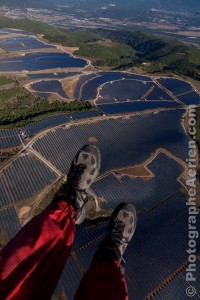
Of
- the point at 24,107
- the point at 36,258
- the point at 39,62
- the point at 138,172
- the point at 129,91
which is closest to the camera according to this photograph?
the point at 36,258

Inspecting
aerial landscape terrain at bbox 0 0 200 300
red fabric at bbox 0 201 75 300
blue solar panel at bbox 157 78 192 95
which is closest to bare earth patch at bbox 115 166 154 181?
aerial landscape terrain at bbox 0 0 200 300

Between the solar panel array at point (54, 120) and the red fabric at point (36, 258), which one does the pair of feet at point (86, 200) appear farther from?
the solar panel array at point (54, 120)

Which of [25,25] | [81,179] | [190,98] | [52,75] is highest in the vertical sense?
[25,25]

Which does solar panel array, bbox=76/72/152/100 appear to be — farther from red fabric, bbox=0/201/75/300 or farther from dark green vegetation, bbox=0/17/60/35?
dark green vegetation, bbox=0/17/60/35

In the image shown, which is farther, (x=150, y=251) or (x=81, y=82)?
(x=81, y=82)

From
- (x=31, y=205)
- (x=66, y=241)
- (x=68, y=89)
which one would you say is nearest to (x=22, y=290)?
(x=66, y=241)

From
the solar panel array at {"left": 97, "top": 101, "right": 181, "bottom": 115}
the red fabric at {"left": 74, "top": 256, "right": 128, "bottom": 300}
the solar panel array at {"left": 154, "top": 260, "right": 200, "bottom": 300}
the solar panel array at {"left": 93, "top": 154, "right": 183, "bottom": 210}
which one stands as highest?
the red fabric at {"left": 74, "top": 256, "right": 128, "bottom": 300}

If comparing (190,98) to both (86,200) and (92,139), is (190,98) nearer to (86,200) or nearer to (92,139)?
(92,139)

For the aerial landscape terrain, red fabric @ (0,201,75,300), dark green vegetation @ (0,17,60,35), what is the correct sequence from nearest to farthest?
red fabric @ (0,201,75,300) → the aerial landscape terrain → dark green vegetation @ (0,17,60,35)

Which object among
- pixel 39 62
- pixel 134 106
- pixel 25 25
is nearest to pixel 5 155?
pixel 134 106
